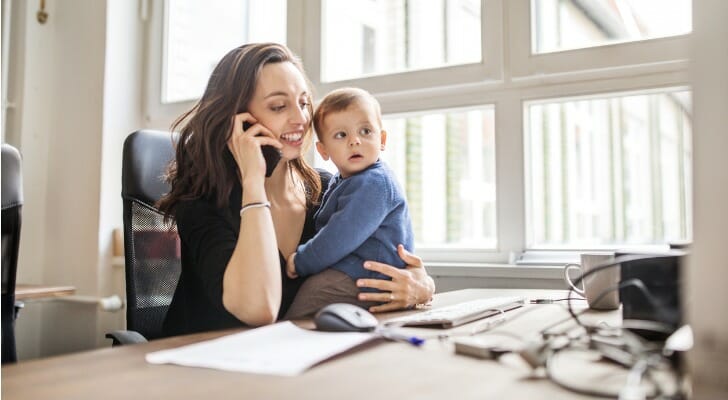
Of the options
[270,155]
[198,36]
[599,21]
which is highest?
[198,36]

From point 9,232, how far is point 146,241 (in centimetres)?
34

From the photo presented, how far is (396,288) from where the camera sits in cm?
118

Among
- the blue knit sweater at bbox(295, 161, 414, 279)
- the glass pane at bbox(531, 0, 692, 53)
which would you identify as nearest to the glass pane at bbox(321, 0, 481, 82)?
the glass pane at bbox(531, 0, 692, 53)

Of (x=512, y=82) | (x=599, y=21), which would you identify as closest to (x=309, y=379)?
(x=512, y=82)

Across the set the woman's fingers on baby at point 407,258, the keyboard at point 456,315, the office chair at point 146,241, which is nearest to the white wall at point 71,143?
the office chair at point 146,241

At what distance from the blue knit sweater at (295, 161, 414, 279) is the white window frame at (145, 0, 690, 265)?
0.69m

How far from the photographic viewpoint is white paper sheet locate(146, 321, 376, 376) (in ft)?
2.20

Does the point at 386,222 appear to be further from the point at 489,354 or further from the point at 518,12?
the point at 518,12

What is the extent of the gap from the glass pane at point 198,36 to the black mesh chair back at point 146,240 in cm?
114

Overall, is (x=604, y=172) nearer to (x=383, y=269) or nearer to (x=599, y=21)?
(x=599, y=21)

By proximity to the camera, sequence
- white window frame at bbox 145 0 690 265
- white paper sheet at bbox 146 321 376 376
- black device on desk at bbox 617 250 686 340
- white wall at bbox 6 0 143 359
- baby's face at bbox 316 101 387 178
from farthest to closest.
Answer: white wall at bbox 6 0 143 359 → white window frame at bbox 145 0 690 265 → baby's face at bbox 316 101 387 178 → black device on desk at bbox 617 250 686 340 → white paper sheet at bbox 146 321 376 376

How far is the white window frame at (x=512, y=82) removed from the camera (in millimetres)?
1729

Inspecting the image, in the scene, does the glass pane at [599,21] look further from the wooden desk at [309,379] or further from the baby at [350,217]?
the wooden desk at [309,379]

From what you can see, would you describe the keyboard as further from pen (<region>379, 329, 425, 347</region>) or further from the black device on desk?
the black device on desk
